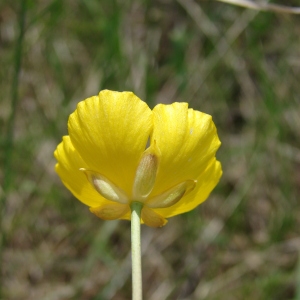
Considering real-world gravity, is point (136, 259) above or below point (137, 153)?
below

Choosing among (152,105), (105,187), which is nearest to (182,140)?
(105,187)

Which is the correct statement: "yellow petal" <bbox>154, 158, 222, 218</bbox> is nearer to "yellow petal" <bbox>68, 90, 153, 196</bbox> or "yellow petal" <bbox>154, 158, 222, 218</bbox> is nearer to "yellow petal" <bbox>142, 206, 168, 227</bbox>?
"yellow petal" <bbox>142, 206, 168, 227</bbox>

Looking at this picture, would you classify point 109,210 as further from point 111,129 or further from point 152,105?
point 152,105

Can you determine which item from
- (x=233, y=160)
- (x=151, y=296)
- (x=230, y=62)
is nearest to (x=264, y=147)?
(x=233, y=160)

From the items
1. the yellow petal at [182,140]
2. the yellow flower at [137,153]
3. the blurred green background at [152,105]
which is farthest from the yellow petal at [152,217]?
the blurred green background at [152,105]

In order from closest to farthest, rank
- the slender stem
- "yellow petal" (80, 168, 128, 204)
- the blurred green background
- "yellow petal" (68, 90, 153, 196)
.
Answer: the slender stem → "yellow petal" (68, 90, 153, 196) → "yellow petal" (80, 168, 128, 204) → the blurred green background

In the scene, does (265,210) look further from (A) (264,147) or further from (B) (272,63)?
(B) (272,63)

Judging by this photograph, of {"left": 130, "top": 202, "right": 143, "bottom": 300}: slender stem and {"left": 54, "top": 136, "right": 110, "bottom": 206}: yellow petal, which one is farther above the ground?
{"left": 54, "top": 136, "right": 110, "bottom": 206}: yellow petal

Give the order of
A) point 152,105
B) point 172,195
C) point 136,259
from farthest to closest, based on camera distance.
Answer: point 152,105 < point 172,195 < point 136,259

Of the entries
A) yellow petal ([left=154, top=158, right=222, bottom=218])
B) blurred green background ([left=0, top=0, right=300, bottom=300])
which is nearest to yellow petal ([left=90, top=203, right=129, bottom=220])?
yellow petal ([left=154, top=158, right=222, bottom=218])
